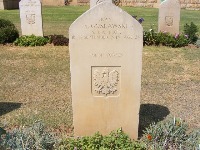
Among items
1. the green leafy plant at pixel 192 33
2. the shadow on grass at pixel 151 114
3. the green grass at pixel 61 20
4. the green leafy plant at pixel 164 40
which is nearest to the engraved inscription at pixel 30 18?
the green grass at pixel 61 20

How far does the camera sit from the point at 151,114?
19.1ft

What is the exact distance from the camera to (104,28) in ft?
14.1

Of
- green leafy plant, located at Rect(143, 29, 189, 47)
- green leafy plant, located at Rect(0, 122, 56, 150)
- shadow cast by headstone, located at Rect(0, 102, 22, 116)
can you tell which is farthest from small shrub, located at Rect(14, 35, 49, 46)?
green leafy plant, located at Rect(0, 122, 56, 150)

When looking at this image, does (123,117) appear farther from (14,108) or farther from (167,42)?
(167,42)

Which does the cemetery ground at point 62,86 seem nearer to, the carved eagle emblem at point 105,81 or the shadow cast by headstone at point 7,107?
the shadow cast by headstone at point 7,107

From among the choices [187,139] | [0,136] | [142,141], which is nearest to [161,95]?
[142,141]

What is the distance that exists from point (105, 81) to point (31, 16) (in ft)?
27.3

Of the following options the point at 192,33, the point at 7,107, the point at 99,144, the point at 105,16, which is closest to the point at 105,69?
the point at 105,16

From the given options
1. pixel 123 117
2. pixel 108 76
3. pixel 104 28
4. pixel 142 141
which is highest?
pixel 104 28

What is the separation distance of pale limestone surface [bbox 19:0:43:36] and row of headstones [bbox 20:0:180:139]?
792 centimetres

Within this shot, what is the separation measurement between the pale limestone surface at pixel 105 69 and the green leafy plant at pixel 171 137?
508 millimetres

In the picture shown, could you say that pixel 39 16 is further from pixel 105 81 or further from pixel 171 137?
pixel 171 137

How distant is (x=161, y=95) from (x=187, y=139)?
278 centimetres

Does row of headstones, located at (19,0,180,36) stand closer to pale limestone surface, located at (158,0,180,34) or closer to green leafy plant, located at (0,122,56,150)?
pale limestone surface, located at (158,0,180,34)
